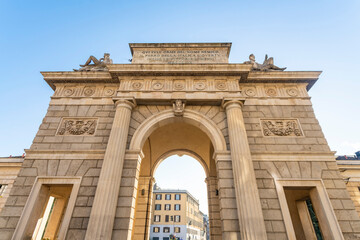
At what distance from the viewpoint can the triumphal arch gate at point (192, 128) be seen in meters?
7.01

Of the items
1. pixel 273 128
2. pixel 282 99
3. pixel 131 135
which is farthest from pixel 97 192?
pixel 282 99

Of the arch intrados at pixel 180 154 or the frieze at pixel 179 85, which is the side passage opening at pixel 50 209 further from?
the arch intrados at pixel 180 154

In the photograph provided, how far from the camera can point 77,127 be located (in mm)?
9227

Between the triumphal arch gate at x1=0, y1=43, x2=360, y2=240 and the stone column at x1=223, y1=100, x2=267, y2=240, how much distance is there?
0.04m

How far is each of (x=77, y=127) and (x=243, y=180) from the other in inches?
327

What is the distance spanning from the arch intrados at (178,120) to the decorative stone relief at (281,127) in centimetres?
241

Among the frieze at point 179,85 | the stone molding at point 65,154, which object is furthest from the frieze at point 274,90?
the stone molding at point 65,154

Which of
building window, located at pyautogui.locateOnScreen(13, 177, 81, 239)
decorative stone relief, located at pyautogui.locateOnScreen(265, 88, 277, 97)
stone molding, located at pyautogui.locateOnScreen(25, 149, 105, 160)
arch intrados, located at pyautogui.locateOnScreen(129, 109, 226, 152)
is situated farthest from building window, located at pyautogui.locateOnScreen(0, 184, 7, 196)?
decorative stone relief, located at pyautogui.locateOnScreen(265, 88, 277, 97)

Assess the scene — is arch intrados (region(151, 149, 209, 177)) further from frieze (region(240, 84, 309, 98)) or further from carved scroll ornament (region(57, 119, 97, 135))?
frieze (region(240, 84, 309, 98))

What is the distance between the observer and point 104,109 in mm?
9719

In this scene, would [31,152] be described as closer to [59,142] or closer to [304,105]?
[59,142]

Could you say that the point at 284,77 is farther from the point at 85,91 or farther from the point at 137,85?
the point at 85,91

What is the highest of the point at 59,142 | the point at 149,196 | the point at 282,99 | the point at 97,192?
the point at 282,99

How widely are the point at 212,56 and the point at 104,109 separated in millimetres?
7043
